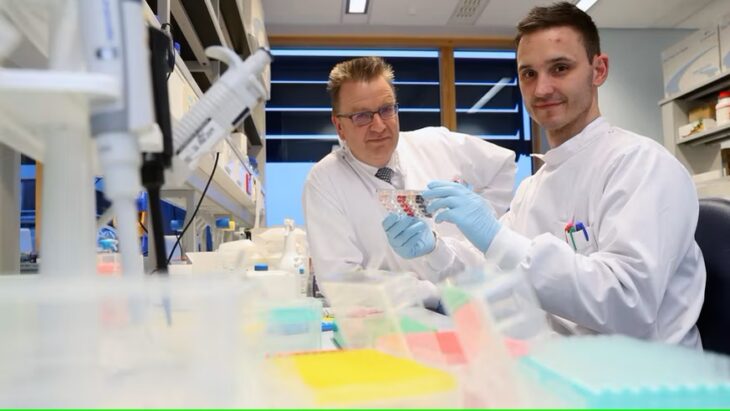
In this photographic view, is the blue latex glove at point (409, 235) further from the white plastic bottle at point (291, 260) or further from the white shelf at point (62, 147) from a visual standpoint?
the white shelf at point (62, 147)

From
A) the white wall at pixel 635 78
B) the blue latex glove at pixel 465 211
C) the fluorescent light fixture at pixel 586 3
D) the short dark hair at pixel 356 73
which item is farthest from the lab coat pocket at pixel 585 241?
the white wall at pixel 635 78

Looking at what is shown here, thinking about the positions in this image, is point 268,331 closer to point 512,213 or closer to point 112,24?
point 112,24

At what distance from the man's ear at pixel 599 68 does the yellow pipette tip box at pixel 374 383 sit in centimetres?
136

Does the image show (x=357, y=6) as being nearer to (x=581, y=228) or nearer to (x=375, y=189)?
(x=375, y=189)

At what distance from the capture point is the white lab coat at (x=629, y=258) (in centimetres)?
113

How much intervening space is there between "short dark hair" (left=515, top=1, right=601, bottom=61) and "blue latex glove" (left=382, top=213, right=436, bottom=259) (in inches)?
25.5

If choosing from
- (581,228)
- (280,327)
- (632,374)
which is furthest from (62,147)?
(581,228)

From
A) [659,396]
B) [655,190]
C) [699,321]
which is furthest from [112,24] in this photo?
[699,321]

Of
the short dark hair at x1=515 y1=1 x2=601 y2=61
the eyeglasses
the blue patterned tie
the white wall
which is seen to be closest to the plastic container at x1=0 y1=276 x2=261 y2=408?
the short dark hair at x1=515 y1=1 x2=601 y2=61

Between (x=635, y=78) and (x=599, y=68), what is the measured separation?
3.91m

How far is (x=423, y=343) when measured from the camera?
60 centimetres

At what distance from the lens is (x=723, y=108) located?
3.90 m

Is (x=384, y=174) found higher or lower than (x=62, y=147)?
higher

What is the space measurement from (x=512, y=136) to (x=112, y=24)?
546cm
